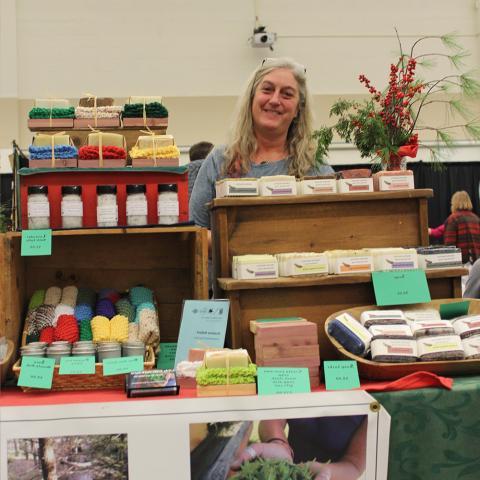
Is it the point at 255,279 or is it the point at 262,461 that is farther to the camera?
the point at 255,279

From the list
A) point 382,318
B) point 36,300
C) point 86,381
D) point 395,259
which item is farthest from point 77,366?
point 395,259

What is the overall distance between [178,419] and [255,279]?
1.69ft

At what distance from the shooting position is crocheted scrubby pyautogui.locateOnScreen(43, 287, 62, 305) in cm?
181

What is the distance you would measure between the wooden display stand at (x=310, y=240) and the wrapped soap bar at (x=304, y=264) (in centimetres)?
2

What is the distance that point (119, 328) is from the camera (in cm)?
166

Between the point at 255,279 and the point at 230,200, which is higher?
the point at 230,200

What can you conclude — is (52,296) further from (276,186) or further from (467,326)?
(467,326)

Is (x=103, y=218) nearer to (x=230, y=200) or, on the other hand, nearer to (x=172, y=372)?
(x=230, y=200)

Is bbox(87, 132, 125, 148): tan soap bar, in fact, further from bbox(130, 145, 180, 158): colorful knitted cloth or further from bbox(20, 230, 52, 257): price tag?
bbox(20, 230, 52, 257): price tag

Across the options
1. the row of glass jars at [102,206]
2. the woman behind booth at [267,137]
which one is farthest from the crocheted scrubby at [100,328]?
the woman behind booth at [267,137]

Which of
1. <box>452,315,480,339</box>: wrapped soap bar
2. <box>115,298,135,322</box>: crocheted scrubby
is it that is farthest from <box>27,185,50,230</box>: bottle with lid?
<box>452,315,480,339</box>: wrapped soap bar

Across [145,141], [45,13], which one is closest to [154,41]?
[45,13]

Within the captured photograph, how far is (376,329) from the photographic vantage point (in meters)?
1.44

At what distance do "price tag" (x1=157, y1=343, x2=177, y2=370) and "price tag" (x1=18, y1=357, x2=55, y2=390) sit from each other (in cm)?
37
